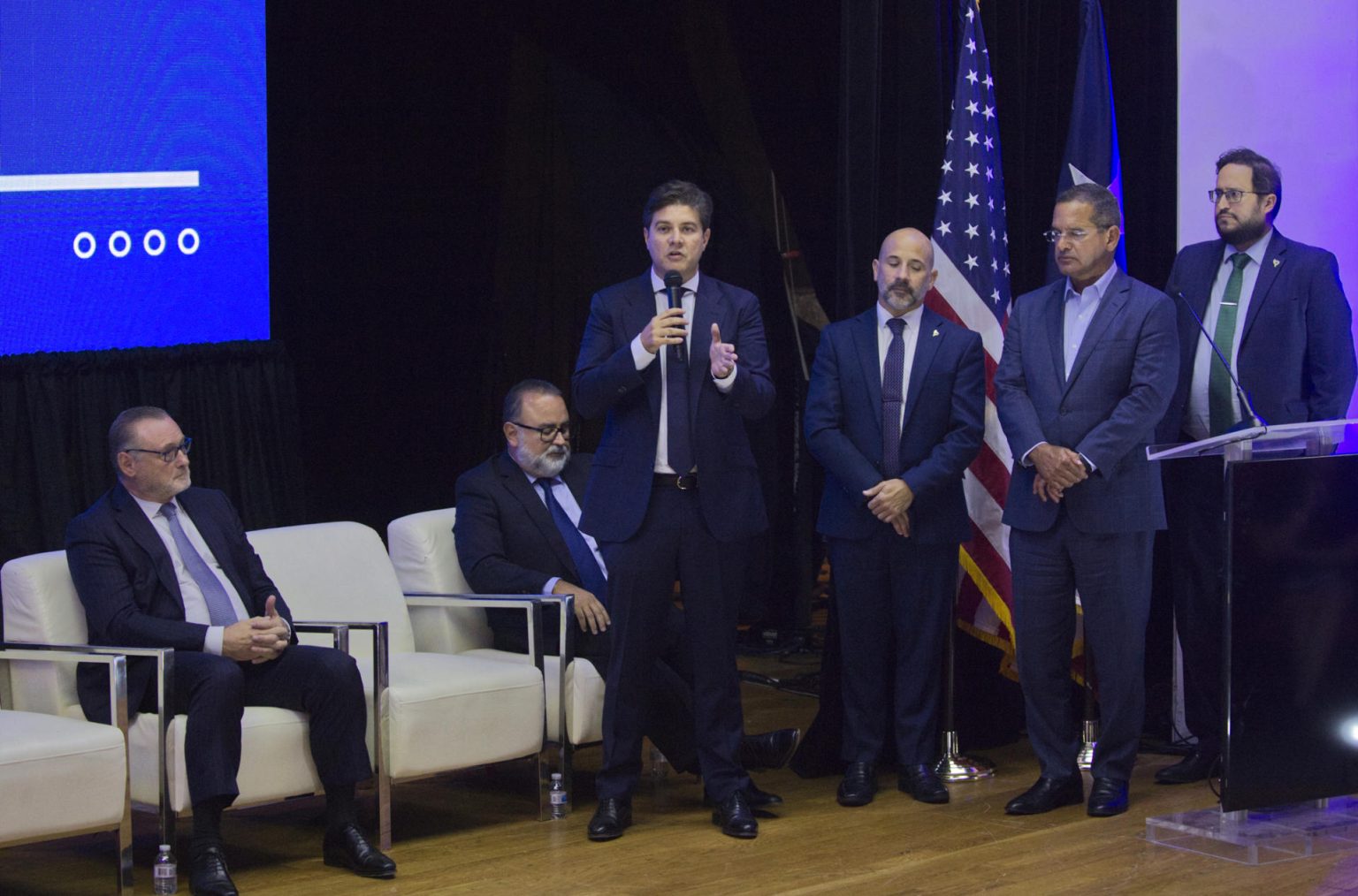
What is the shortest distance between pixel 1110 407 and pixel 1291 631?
0.79m

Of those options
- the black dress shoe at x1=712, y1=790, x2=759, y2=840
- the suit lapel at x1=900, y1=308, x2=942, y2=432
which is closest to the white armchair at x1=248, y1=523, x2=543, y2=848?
the black dress shoe at x1=712, y1=790, x2=759, y2=840

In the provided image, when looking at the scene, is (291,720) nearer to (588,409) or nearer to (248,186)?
(588,409)

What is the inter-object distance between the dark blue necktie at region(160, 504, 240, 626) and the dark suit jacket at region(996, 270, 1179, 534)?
2.16 meters

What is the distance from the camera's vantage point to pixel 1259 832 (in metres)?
4.34

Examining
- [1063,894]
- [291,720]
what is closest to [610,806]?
[291,720]

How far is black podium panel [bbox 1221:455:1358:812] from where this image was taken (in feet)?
13.9

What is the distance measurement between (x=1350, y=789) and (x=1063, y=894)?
100 cm

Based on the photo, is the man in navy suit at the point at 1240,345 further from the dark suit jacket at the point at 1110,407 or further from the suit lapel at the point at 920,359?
the suit lapel at the point at 920,359

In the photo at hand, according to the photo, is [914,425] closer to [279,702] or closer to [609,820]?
[609,820]

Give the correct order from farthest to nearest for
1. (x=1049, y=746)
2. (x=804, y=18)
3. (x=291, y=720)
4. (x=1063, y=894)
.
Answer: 1. (x=804, y=18)
2. (x=1049, y=746)
3. (x=291, y=720)
4. (x=1063, y=894)

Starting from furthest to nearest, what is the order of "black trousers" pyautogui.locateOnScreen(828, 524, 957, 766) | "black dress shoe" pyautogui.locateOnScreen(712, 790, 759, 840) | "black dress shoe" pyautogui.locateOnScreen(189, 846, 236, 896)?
1. "black trousers" pyautogui.locateOnScreen(828, 524, 957, 766)
2. "black dress shoe" pyautogui.locateOnScreen(712, 790, 759, 840)
3. "black dress shoe" pyautogui.locateOnScreen(189, 846, 236, 896)

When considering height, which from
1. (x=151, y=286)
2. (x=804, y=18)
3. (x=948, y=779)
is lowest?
(x=948, y=779)

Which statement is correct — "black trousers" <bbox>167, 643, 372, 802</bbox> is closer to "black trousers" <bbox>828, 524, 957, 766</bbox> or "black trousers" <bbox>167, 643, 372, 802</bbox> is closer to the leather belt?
the leather belt

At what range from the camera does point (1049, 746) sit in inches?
190
